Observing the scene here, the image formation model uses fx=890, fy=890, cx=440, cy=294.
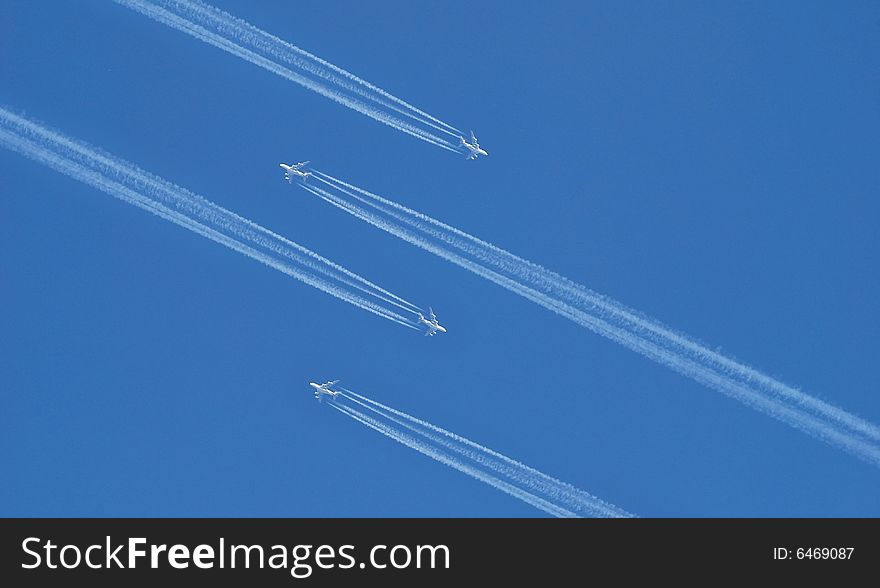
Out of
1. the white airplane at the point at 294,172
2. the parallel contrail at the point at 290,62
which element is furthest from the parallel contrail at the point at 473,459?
the parallel contrail at the point at 290,62

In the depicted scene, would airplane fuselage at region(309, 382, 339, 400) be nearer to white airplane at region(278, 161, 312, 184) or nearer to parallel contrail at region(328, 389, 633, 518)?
parallel contrail at region(328, 389, 633, 518)

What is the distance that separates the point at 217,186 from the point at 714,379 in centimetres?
947

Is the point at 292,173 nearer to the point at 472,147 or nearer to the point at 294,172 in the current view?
the point at 294,172

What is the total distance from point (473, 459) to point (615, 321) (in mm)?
3537

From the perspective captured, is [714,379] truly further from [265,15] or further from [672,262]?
[265,15]

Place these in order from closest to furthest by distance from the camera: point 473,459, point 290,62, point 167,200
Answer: point 167,200
point 290,62
point 473,459

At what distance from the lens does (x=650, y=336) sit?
15977mm

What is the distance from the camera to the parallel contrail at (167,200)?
15.3m

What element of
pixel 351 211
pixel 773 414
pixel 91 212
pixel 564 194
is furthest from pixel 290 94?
pixel 773 414

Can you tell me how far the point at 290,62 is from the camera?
15.6 m

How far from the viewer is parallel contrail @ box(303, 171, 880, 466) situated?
1571 centimetres

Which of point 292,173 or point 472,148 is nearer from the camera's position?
point 292,173

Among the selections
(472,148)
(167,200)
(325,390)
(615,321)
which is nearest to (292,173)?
(167,200)

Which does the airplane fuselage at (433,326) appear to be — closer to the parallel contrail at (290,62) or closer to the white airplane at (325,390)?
the white airplane at (325,390)
